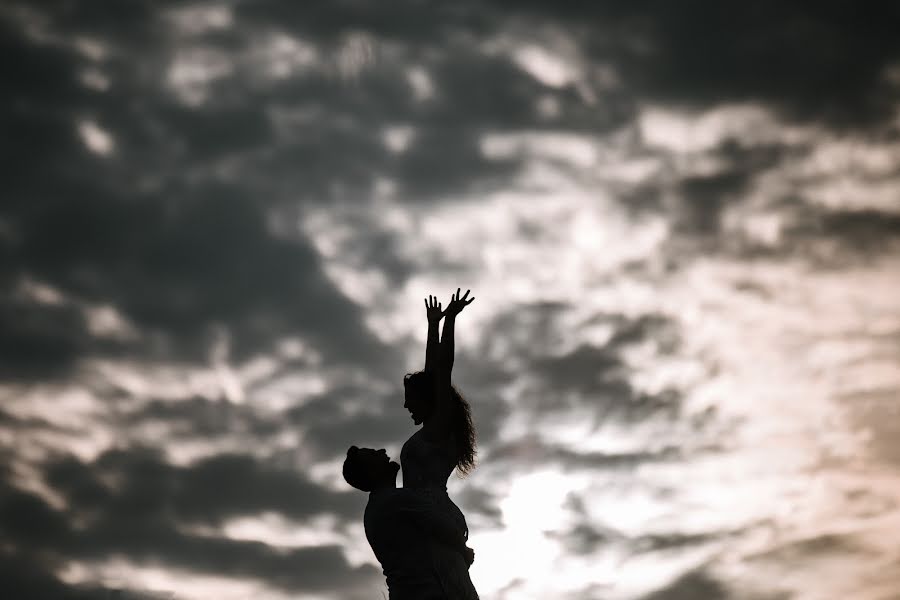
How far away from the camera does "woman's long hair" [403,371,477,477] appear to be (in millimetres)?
9859

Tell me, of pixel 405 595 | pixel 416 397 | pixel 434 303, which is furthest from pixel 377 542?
pixel 434 303

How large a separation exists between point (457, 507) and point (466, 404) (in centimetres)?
108

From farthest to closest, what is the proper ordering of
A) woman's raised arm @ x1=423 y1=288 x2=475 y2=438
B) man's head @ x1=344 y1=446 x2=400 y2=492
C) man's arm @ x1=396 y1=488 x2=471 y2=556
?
woman's raised arm @ x1=423 y1=288 x2=475 y2=438 < man's head @ x1=344 y1=446 x2=400 y2=492 < man's arm @ x1=396 y1=488 x2=471 y2=556

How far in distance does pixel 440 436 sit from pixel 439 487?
47 centimetres

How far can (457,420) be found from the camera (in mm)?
9922

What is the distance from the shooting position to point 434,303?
33.5 feet

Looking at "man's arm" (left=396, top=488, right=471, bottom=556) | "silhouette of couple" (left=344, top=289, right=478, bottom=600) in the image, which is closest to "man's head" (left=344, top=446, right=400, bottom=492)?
"silhouette of couple" (left=344, top=289, right=478, bottom=600)

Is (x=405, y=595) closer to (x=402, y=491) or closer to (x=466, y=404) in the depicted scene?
(x=402, y=491)

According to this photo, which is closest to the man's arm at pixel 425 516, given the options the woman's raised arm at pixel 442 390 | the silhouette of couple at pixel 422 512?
the silhouette of couple at pixel 422 512

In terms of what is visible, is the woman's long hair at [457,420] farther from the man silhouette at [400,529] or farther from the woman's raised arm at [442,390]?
the man silhouette at [400,529]

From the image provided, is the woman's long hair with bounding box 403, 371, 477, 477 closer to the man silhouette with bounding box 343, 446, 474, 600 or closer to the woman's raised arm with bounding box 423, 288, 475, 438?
the woman's raised arm with bounding box 423, 288, 475, 438

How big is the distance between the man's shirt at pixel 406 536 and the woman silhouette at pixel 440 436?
0.10m

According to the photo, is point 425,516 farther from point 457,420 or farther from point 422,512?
point 457,420

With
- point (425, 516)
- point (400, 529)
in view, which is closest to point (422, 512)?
point (425, 516)
